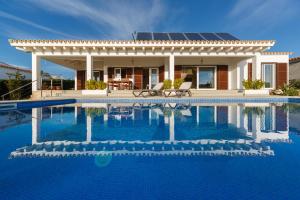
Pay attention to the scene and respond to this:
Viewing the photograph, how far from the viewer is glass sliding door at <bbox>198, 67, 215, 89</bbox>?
58.6 feet

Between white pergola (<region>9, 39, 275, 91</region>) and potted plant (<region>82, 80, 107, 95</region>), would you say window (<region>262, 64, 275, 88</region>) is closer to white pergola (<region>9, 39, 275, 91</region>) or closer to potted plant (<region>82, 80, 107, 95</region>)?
white pergola (<region>9, 39, 275, 91</region>)

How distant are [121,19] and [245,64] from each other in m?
17.5

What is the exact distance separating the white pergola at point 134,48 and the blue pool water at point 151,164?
988cm

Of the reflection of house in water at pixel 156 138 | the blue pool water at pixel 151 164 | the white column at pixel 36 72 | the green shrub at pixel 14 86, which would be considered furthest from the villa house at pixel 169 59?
the blue pool water at pixel 151 164

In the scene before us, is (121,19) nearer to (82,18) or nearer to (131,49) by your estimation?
(82,18)

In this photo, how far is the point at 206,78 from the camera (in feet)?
59.1

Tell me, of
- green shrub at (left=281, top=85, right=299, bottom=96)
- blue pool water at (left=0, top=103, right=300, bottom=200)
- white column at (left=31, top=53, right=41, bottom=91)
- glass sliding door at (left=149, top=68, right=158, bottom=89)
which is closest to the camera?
blue pool water at (left=0, top=103, right=300, bottom=200)

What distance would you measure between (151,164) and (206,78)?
1613 cm

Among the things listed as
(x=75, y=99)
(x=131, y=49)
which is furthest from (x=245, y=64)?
(x=75, y=99)

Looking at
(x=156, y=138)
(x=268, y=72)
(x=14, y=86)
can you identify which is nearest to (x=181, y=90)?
(x=156, y=138)

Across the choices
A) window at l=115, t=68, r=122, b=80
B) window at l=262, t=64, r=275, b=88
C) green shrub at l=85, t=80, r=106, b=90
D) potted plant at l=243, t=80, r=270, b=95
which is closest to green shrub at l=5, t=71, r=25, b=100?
green shrub at l=85, t=80, r=106, b=90

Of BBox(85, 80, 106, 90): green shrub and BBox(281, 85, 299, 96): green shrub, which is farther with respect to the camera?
BBox(281, 85, 299, 96): green shrub

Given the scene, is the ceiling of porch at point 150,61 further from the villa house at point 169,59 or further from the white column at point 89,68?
the white column at point 89,68

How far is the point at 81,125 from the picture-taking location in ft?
19.6
